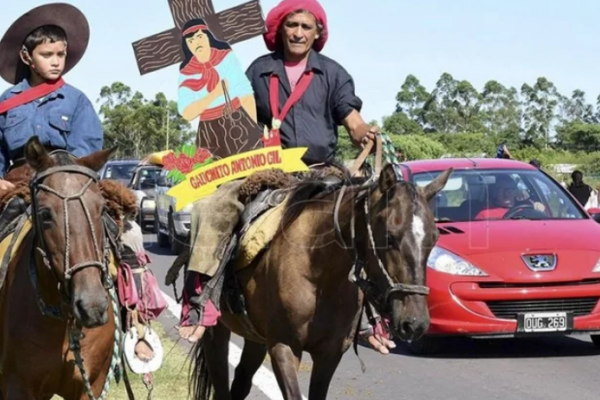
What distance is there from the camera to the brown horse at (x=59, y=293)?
510 centimetres

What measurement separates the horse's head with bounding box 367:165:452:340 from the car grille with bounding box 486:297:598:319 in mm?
4563

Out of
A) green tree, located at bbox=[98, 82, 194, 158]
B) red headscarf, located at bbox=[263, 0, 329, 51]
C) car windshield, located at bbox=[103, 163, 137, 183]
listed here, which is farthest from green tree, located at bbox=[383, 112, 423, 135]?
red headscarf, located at bbox=[263, 0, 329, 51]

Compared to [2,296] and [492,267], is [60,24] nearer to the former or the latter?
[2,296]

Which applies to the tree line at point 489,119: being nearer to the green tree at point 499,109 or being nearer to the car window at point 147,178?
the green tree at point 499,109

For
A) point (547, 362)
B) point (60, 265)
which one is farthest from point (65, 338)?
point (547, 362)

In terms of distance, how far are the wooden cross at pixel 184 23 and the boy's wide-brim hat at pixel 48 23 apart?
63cm

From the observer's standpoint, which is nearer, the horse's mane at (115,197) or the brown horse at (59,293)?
the brown horse at (59,293)

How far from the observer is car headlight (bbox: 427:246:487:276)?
1030 cm

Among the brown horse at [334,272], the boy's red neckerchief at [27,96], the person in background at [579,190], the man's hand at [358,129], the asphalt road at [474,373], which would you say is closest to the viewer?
the brown horse at [334,272]

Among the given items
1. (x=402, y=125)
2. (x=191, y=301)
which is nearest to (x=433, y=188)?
(x=191, y=301)

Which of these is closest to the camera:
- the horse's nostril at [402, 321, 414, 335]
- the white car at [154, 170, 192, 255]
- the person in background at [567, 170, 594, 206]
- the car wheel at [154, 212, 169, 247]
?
the horse's nostril at [402, 321, 414, 335]

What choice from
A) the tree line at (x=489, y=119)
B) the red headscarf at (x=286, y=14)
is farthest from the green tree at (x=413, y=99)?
the red headscarf at (x=286, y=14)

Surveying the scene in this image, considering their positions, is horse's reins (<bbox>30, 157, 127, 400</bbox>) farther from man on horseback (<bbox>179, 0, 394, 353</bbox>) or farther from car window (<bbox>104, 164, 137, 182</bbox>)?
car window (<bbox>104, 164, 137, 182</bbox>)

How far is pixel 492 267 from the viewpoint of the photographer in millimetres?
10281
